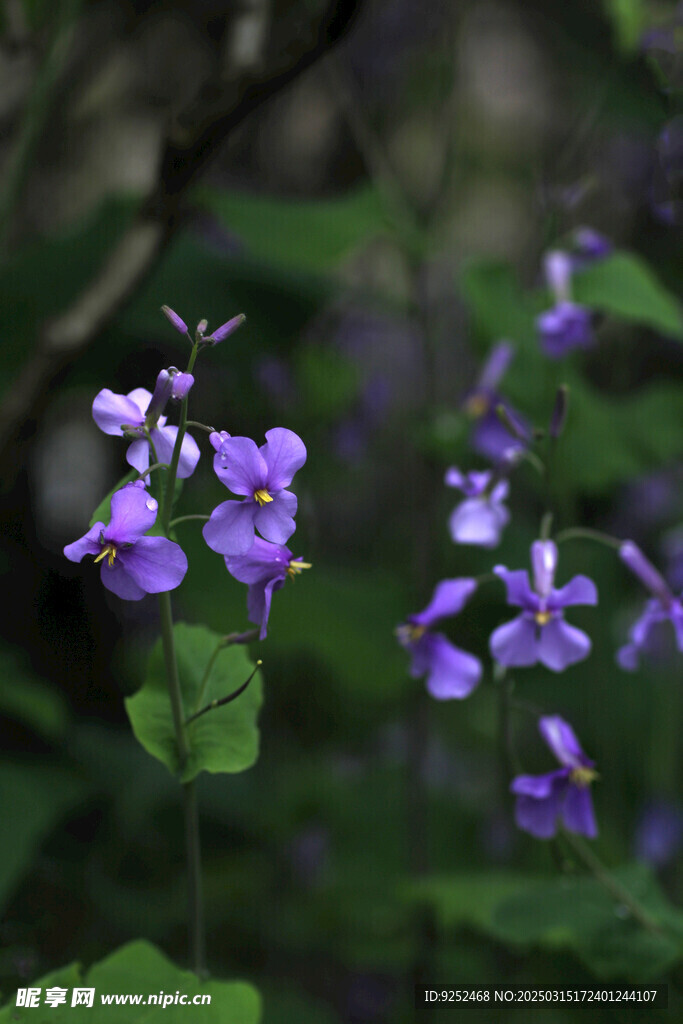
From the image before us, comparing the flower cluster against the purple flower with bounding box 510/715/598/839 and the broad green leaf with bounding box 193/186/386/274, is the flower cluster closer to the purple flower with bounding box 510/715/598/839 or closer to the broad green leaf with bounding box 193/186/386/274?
the purple flower with bounding box 510/715/598/839

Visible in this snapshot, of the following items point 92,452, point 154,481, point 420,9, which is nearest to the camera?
point 154,481

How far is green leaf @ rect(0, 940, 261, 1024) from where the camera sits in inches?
20.6

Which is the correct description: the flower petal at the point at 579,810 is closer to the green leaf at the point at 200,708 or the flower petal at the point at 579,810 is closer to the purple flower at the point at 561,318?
the green leaf at the point at 200,708

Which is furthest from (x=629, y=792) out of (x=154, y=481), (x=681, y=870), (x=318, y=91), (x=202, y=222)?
(x=318, y=91)

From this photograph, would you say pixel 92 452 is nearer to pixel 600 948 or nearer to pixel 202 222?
pixel 202 222

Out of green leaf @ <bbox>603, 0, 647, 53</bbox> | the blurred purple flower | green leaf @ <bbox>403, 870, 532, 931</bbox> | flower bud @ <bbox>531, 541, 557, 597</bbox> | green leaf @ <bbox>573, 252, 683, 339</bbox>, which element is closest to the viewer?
flower bud @ <bbox>531, 541, 557, 597</bbox>

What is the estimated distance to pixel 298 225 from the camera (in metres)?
1.22

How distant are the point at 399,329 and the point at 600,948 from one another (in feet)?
4.67

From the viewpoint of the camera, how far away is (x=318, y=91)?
6.52ft

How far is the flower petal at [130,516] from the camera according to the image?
437 millimetres

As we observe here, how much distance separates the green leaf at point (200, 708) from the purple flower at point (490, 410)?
0.61 metres

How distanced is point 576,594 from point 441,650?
14 cm

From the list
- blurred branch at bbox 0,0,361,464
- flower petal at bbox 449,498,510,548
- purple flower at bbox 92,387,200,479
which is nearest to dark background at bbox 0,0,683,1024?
blurred branch at bbox 0,0,361,464

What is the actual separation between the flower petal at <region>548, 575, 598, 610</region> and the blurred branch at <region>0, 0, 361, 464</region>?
0.65m
